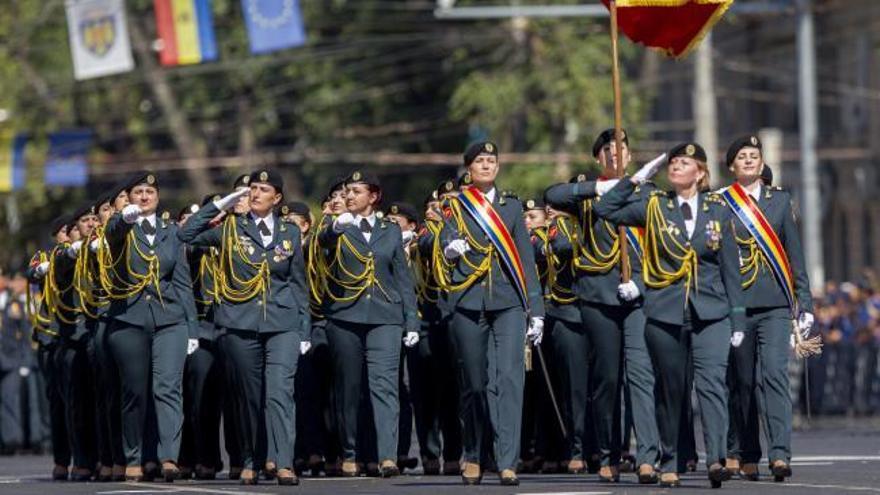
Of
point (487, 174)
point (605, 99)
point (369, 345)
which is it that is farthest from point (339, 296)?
point (605, 99)

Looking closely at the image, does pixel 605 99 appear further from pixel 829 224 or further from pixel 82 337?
pixel 82 337

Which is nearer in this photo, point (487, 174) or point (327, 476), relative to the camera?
point (487, 174)

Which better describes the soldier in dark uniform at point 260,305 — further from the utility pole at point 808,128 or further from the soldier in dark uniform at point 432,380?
the utility pole at point 808,128

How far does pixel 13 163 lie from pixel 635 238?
31144 mm

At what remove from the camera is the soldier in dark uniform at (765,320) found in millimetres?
18641

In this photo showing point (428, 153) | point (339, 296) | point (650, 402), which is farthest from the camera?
point (428, 153)

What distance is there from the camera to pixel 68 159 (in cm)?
4847

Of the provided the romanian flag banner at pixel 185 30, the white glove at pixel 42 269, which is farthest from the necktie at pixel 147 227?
the romanian flag banner at pixel 185 30

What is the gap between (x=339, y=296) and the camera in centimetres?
1994

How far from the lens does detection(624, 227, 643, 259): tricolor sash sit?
1905 centimetres

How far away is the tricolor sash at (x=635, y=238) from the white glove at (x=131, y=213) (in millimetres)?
3051

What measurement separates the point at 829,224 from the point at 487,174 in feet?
112

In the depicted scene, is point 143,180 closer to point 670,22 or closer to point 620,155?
point 620,155

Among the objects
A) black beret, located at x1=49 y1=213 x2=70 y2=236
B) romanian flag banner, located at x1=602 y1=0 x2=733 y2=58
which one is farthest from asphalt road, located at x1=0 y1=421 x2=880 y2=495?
romanian flag banner, located at x1=602 y1=0 x2=733 y2=58
